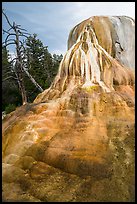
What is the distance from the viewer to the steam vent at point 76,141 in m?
3.54

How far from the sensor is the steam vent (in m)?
3.54

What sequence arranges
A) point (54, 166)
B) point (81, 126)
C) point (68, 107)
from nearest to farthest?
point (54, 166) < point (81, 126) < point (68, 107)

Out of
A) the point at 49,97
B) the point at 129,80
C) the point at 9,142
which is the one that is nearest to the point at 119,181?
the point at 9,142

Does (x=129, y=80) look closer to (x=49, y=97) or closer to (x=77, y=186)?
(x=49, y=97)

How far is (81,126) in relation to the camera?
173 inches

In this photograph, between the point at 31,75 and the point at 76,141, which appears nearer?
the point at 76,141

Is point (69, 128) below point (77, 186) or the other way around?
the other way around

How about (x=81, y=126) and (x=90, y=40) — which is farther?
(x=90, y=40)

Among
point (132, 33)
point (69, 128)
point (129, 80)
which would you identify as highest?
point (132, 33)

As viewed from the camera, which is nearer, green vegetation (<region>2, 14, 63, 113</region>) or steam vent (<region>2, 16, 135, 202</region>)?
steam vent (<region>2, 16, 135, 202</region>)

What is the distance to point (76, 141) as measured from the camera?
415 centimetres

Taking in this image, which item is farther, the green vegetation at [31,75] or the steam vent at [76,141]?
the green vegetation at [31,75]

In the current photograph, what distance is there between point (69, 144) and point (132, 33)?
5.13 m

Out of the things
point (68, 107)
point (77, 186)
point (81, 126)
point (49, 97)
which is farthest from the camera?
point (49, 97)
